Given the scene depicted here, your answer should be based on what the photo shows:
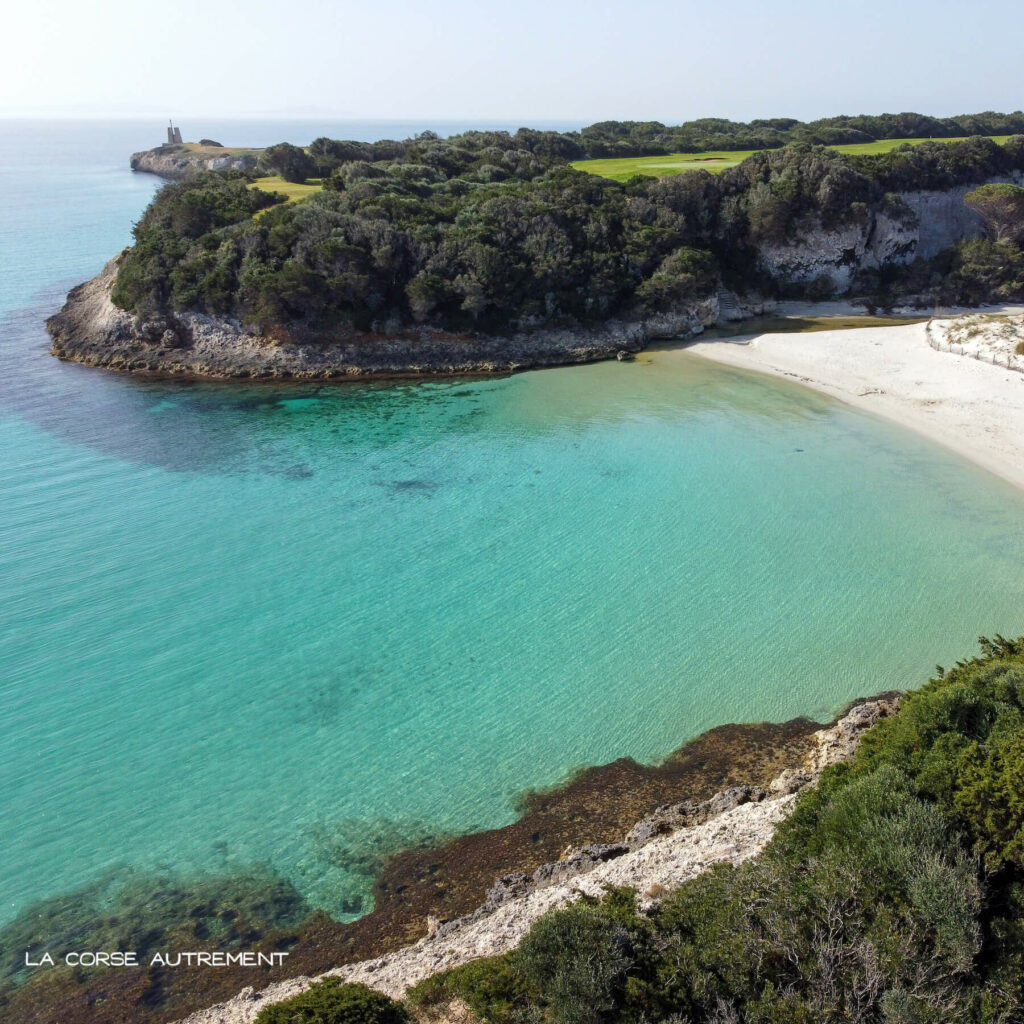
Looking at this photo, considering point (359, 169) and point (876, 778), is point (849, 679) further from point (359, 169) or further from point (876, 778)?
point (359, 169)

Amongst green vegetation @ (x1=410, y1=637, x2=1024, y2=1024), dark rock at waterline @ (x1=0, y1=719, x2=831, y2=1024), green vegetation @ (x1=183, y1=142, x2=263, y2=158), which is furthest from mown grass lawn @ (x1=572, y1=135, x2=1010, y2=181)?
green vegetation @ (x1=183, y1=142, x2=263, y2=158)

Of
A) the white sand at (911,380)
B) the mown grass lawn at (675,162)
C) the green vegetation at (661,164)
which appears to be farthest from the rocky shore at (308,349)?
the mown grass lawn at (675,162)

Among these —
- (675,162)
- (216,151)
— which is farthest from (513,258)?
(216,151)

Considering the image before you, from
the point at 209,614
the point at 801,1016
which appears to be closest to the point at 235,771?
the point at 209,614

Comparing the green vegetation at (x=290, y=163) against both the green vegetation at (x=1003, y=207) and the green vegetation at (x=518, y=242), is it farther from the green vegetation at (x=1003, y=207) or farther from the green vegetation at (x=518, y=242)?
the green vegetation at (x=1003, y=207)

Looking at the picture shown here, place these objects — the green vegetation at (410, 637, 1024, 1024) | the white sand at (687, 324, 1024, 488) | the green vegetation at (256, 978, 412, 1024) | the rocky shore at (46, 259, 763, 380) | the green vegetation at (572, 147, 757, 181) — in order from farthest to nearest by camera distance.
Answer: the green vegetation at (572, 147, 757, 181) → the rocky shore at (46, 259, 763, 380) → the white sand at (687, 324, 1024, 488) → the green vegetation at (256, 978, 412, 1024) → the green vegetation at (410, 637, 1024, 1024)

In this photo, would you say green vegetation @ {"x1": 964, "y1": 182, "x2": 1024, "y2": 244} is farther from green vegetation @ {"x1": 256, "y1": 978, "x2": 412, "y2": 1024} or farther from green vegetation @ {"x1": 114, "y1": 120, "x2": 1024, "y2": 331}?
green vegetation @ {"x1": 256, "y1": 978, "x2": 412, "y2": 1024}
